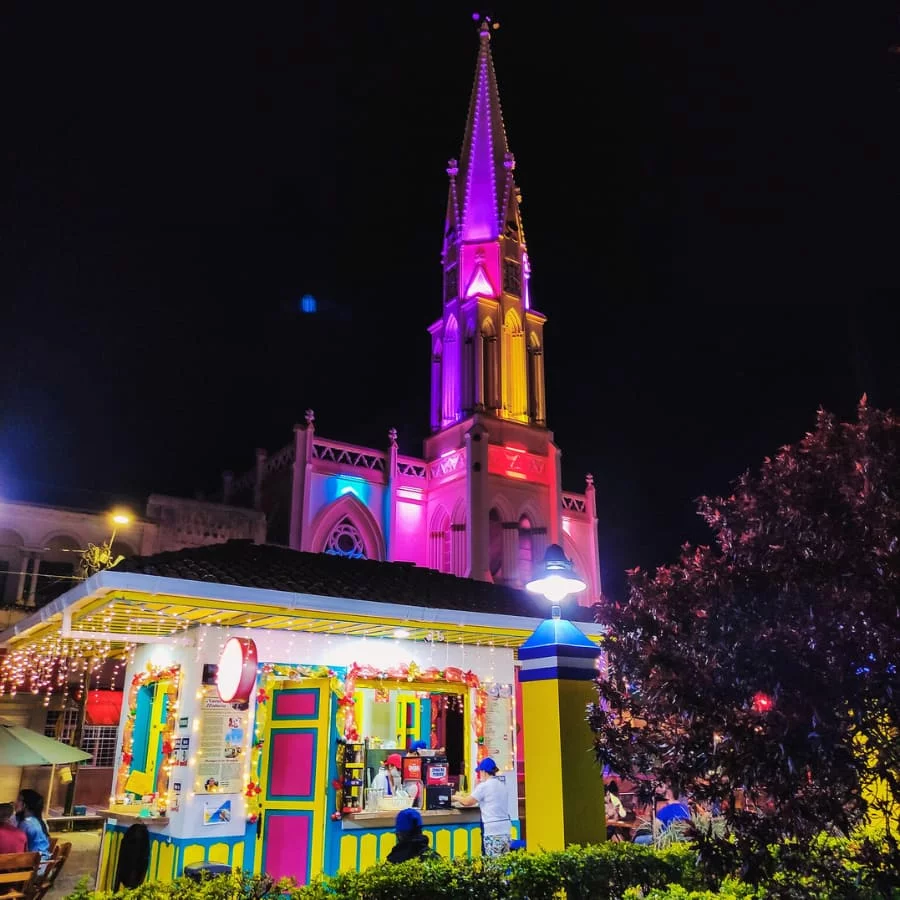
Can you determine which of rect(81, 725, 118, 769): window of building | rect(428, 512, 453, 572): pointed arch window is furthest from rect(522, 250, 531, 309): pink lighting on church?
rect(81, 725, 118, 769): window of building

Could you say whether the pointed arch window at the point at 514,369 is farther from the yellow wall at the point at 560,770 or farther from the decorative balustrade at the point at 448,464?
the yellow wall at the point at 560,770

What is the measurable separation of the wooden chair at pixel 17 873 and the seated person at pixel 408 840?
358 cm

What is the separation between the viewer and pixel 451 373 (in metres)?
33.8

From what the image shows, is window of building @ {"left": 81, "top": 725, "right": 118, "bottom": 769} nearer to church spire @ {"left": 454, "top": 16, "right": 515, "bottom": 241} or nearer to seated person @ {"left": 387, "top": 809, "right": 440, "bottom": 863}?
seated person @ {"left": 387, "top": 809, "right": 440, "bottom": 863}

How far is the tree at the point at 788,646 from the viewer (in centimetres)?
418

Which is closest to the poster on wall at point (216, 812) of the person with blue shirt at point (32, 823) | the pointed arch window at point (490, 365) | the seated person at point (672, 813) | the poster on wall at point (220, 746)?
the poster on wall at point (220, 746)

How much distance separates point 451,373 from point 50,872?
26688 mm

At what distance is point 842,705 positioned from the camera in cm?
420

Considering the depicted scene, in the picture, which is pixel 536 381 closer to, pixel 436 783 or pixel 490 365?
pixel 490 365

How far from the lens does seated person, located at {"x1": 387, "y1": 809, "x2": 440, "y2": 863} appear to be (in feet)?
22.0

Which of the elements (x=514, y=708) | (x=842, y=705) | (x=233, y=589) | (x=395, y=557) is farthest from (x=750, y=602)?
(x=395, y=557)

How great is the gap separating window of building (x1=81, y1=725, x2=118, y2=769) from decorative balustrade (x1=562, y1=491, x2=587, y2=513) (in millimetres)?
18683

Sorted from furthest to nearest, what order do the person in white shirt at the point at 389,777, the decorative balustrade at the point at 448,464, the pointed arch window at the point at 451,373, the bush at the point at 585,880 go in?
the pointed arch window at the point at 451,373
the decorative balustrade at the point at 448,464
the person in white shirt at the point at 389,777
the bush at the point at 585,880

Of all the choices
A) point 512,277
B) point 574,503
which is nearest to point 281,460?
point 574,503
